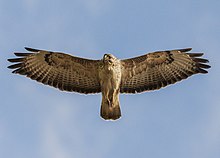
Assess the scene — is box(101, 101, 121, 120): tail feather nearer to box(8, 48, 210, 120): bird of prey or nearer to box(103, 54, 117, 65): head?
box(8, 48, 210, 120): bird of prey

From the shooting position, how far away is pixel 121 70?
12.4 metres

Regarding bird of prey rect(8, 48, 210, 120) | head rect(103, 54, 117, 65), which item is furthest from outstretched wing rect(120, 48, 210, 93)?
head rect(103, 54, 117, 65)

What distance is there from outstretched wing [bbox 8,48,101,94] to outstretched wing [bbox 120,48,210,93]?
38.7 inches

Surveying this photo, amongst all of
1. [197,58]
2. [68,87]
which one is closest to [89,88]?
[68,87]

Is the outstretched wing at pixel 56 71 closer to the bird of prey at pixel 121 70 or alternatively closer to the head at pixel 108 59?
the bird of prey at pixel 121 70

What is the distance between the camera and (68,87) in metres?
12.8

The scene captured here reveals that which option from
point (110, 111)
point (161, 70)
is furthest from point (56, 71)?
point (161, 70)

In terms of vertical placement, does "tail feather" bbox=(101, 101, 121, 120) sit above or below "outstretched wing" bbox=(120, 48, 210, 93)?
below

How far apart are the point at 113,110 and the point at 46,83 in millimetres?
2180

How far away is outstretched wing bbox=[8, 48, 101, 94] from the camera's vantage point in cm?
1268

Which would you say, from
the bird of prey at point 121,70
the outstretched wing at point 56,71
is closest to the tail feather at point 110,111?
the bird of prey at point 121,70

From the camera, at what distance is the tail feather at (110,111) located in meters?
11.9

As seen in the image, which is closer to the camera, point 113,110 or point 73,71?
point 113,110

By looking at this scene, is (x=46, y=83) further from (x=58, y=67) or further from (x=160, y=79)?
(x=160, y=79)
